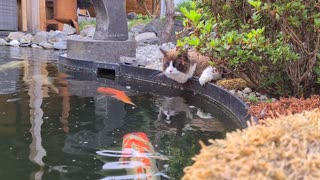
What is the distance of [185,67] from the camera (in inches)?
189

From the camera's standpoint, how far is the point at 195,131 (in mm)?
3059

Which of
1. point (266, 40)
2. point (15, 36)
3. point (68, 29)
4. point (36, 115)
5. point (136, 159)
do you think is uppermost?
point (68, 29)

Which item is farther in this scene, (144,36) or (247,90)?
(144,36)

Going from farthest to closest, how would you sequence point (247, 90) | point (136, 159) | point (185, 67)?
point (185, 67)
point (247, 90)
point (136, 159)

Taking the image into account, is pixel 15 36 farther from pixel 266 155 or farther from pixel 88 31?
pixel 266 155

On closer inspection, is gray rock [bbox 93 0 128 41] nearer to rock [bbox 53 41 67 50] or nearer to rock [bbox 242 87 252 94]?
rock [bbox 242 87 252 94]

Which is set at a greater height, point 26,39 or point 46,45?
point 26,39

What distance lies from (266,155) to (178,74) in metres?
3.96

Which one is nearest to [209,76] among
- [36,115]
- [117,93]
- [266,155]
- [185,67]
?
[185,67]

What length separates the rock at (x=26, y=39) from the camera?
1204cm

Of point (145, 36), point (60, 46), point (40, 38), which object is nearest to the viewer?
point (60, 46)

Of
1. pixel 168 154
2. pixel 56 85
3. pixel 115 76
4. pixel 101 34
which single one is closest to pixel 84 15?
pixel 101 34

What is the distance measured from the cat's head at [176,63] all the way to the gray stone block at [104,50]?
2.26m

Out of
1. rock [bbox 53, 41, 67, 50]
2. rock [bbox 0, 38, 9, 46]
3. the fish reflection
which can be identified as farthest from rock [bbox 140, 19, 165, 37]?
the fish reflection
